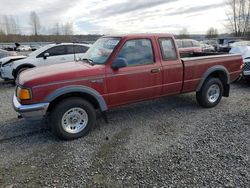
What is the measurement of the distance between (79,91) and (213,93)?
12.0 ft

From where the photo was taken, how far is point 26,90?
3.48 m

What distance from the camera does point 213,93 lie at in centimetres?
557

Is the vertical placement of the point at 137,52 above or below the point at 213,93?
above

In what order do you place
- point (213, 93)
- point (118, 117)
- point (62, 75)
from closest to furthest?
point (62, 75) → point (118, 117) → point (213, 93)

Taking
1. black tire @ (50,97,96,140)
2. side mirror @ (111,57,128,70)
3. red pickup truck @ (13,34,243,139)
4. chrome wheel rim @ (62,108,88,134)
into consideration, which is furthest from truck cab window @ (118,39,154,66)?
chrome wheel rim @ (62,108,88,134)

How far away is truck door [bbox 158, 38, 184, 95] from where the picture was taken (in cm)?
457

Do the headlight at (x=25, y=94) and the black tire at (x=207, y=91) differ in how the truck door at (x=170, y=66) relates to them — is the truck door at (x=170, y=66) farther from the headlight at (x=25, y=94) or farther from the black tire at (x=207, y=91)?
the headlight at (x=25, y=94)

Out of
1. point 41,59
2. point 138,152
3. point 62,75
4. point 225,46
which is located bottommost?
point 138,152

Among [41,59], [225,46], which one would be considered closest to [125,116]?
[41,59]

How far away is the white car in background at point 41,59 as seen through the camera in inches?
328

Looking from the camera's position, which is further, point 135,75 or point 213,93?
point 213,93

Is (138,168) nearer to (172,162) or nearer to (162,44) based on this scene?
(172,162)

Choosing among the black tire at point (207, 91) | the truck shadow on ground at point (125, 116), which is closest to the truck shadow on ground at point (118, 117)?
the truck shadow on ground at point (125, 116)

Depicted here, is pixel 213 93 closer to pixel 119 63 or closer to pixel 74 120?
pixel 119 63
